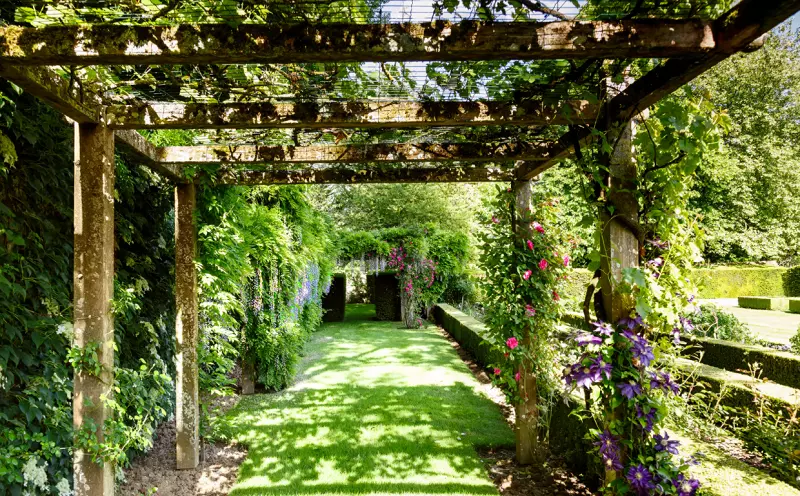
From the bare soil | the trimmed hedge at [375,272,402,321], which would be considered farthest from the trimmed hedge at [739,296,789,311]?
the bare soil

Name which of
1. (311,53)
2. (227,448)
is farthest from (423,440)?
(311,53)

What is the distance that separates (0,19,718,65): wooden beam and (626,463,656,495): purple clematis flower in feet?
5.53

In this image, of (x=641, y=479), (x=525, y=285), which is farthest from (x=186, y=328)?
(x=641, y=479)

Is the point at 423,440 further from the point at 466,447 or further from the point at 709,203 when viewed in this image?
the point at 709,203

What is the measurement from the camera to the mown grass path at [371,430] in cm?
375

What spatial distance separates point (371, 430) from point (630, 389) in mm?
3483

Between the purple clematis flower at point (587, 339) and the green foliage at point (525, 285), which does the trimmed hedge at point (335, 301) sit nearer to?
the green foliage at point (525, 285)

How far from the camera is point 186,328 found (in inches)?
161

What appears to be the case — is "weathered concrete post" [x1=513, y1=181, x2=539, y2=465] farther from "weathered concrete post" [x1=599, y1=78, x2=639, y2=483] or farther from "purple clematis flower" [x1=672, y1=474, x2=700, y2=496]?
"purple clematis flower" [x1=672, y1=474, x2=700, y2=496]

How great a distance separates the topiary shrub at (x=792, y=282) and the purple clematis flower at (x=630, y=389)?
23.9 m

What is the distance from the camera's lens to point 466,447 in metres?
4.46

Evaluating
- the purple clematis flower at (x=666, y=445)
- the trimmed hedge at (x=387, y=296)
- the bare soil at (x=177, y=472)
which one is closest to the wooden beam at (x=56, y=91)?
the bare soil at (x=177, y=472)

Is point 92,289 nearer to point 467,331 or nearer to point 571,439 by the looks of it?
point 571,439

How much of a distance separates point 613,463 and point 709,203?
23.6 meters
